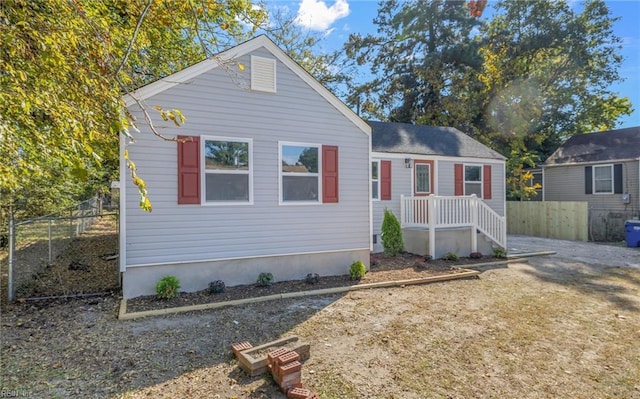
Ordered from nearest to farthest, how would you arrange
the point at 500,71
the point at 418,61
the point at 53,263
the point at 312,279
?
1. the point at 312,279
2. the point at 53,263
3. the point at 500,71
4. the point at 418,61

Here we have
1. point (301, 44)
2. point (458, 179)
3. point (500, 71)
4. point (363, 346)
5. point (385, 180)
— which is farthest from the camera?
point (500, 71)

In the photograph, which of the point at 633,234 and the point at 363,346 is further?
the point at 633,234

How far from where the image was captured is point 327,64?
20500mm

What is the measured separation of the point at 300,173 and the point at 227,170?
5.08ft

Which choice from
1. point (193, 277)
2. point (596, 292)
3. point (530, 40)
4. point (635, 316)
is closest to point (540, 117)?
point (530, 40)

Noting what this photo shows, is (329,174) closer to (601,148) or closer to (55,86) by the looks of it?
(55,86)

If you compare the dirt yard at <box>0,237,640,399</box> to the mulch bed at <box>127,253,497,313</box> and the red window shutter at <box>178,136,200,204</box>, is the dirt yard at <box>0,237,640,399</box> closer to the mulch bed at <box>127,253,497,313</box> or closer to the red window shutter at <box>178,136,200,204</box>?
the mulch bed at <box>127,253,497,313</box>

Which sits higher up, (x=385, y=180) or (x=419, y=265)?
(x=385, y=180)

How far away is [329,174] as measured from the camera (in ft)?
24.8

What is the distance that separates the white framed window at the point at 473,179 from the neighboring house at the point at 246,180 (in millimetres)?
6202

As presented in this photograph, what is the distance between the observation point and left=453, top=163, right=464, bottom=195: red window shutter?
40.2 ft

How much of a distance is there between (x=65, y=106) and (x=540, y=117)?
79.6ft

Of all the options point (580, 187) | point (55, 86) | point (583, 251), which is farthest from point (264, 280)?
point (580, 187)

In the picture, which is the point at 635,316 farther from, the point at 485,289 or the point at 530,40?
the point at 530,40
